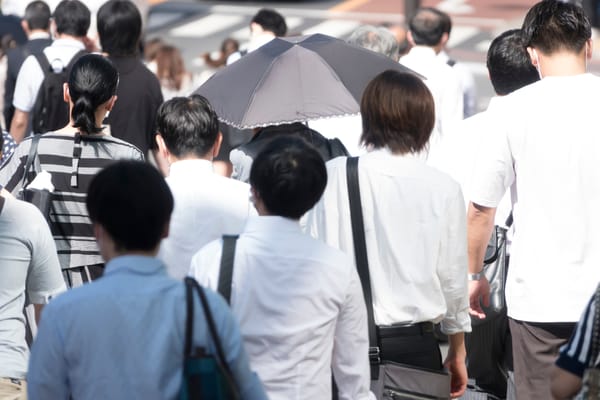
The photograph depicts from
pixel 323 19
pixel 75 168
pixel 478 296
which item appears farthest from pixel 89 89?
pixel 323 19

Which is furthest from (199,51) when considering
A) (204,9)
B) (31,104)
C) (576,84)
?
(576,84)

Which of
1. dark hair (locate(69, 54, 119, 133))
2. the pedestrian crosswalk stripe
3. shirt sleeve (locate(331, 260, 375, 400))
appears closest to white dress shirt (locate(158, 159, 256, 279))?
dark hair (locate(69, 54, 119, 133))

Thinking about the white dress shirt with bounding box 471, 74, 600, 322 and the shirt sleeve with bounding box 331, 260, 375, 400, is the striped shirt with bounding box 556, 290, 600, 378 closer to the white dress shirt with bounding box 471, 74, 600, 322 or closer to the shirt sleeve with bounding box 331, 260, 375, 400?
the shirt sleeve with bounding box 331, 260, 375, 400

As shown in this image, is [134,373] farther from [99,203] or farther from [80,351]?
[99,203]

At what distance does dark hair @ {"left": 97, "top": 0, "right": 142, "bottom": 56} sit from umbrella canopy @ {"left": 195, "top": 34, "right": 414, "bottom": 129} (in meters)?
1.47

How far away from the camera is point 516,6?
23.0 meters

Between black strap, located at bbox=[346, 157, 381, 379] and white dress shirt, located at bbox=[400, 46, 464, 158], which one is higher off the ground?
white dress shirt, located at bbox=[400, 46, 464, 158]

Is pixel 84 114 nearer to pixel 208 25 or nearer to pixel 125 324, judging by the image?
pixel 125 324

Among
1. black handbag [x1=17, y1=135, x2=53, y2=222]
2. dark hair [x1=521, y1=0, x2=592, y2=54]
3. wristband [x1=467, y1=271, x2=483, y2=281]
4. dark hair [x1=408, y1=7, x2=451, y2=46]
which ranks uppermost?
dark hair [x1=408, y1=7, x2=451, y2=46]

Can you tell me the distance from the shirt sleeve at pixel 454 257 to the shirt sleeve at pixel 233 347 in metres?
1.35

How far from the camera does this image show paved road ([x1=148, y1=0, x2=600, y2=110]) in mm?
20359

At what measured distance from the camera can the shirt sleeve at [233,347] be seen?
9.67ft

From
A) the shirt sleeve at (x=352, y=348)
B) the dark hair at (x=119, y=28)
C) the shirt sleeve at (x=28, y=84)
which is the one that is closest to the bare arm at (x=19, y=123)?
the shirt sleeve at (x=28, y=84)

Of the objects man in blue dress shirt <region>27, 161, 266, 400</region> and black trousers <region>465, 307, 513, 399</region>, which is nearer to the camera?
man in blue dress shirt <region>27, 161, 266, 400</region>
